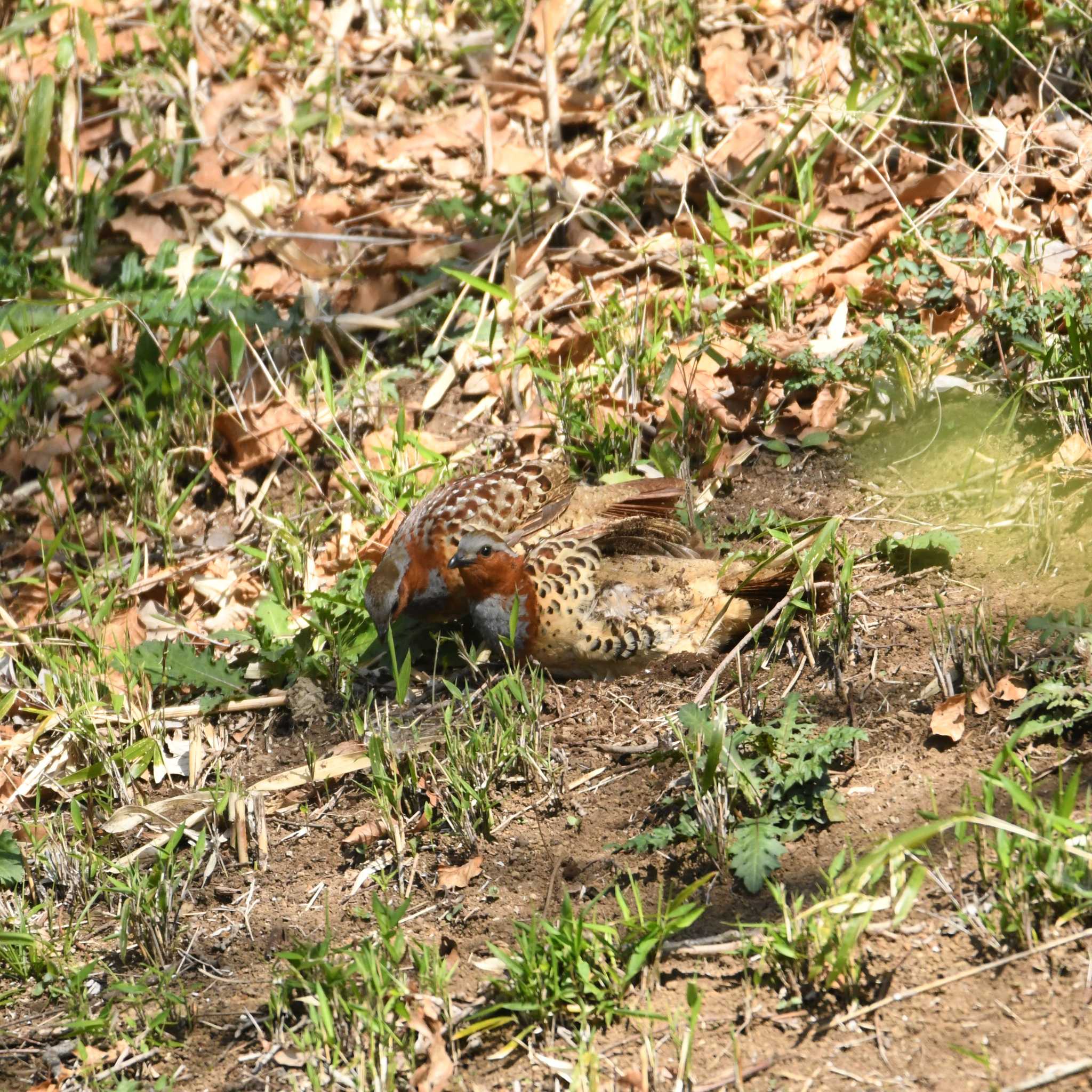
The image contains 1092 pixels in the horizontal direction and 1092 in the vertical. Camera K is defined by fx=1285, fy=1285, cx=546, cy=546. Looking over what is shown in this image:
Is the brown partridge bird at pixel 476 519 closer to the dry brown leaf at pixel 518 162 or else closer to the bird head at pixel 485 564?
the bird head at pixel 485 564

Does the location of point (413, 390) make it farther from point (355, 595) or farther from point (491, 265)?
point (355, 595)

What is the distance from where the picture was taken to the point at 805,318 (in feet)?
18.0

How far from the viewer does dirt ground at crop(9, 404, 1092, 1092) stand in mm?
2863

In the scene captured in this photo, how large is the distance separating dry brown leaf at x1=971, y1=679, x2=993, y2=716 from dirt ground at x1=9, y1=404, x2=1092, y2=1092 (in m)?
0.03

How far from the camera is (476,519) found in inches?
189

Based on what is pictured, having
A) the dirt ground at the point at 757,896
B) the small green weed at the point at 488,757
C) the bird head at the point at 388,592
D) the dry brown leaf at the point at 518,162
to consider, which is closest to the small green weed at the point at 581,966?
the dirt ground at the point at 757,896

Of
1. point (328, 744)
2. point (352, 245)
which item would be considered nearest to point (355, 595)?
point (328, 744)

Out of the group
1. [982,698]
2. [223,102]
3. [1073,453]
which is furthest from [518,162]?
[982,698]

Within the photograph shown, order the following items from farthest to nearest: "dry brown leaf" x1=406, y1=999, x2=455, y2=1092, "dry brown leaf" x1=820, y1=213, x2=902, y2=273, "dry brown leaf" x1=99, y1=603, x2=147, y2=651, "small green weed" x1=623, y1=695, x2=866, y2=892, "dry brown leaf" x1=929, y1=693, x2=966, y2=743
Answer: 1. "dry brown leaf" x1=820, y1=213, x2=902, y2=273
2. "dry brown leaf" x1=99, y1=603, x2=147, y2=651
3. "dry brown leaf" x1=929, y1=693, x2=966, y2=743
4. "small green weed" x1=623, y1=695, x2=866, y2=892
5. "dry brown leaf" x1=406, y1=999, x2=455, y2=1092

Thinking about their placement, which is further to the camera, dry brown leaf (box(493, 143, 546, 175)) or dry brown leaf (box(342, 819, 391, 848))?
dry brown leaf (box(493, 143, 546, 175))

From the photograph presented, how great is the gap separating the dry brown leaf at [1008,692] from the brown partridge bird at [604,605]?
0.82 m

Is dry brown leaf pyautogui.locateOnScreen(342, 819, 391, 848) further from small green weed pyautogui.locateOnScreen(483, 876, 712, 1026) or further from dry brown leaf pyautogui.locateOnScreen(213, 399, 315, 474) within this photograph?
dry brown leaf pyautogui.locateOnScreen(213, 399, 315, 474)

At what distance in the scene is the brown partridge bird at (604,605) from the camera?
4.36 metres

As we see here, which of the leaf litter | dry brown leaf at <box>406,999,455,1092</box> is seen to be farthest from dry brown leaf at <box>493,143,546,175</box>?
dry brown leaf at <box>406,999,455,1092</box>
